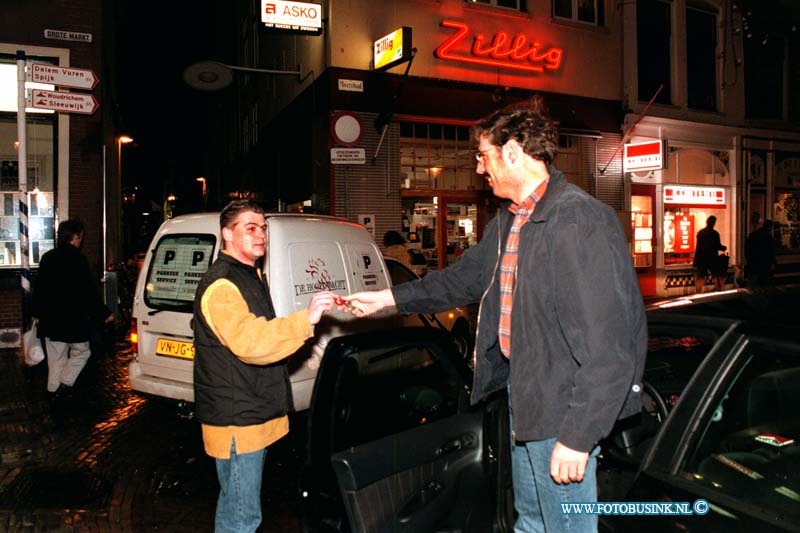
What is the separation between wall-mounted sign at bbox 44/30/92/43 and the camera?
1074cm

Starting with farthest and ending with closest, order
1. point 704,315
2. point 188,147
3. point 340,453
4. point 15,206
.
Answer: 1. point 188,147
2. point 15,206
3. point 704,315
4. point 340,453

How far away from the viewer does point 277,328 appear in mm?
2668

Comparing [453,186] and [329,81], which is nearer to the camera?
[329,81]

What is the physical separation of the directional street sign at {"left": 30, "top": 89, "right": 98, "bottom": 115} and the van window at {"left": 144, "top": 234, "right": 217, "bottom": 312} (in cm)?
351

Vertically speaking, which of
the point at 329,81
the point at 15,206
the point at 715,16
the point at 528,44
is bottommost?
the point at 15,206

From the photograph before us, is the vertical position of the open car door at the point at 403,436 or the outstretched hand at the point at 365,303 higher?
the outstretched hand at the point at 365,303

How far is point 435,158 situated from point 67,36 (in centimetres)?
741

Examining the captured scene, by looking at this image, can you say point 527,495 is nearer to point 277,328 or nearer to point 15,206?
point 277,328

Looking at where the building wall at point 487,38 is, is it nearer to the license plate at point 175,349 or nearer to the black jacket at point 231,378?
the license plate at point 175,349

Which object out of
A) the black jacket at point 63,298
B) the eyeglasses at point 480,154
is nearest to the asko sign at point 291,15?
the black jacket at point 63,298

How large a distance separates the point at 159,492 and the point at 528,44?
41.5ft

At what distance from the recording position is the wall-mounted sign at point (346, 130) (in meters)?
11.8

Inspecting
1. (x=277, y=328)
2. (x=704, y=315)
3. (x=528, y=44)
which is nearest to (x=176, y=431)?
(x=277, y=328)

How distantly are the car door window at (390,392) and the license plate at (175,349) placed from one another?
3138mm
